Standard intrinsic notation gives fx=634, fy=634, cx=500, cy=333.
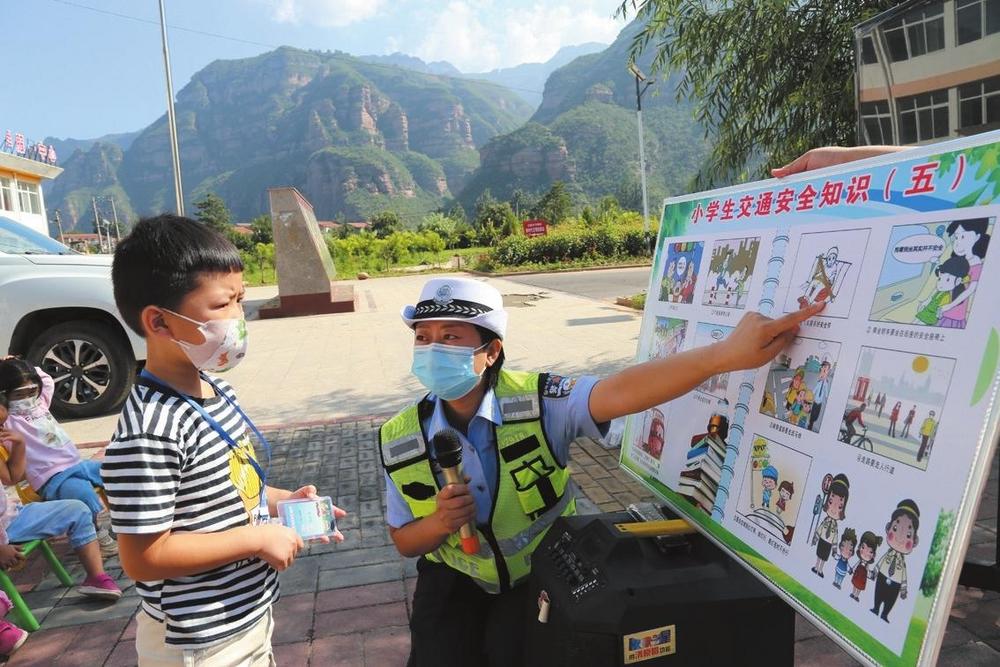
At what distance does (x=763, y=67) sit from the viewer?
4.46 m

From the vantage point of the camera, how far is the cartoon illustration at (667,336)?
200 centimetres

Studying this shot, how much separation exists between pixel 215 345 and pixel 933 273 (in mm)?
1600

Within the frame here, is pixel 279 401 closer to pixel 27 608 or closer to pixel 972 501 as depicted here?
pixel 27 608

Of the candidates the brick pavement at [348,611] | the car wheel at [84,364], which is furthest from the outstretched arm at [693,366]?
the car wheel at [84,364]

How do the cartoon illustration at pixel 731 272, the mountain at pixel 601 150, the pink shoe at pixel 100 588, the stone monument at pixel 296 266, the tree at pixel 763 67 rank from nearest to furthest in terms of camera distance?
the cartoon illustration at pixel 731 272 → the pink shoe at pixel 100 588 → the tree at pixel 763 67 → the stone monument at pixel 296 266 → the mountain at pixel 601 150

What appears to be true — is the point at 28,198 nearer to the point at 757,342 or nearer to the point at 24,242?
the point at 24,242

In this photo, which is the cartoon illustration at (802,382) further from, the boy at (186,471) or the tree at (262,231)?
the tree at (262,231)

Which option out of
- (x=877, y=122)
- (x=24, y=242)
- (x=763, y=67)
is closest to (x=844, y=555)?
(x=877, y=122)

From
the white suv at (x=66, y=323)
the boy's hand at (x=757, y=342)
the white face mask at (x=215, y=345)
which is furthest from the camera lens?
the white suv at (x=66, y=323)

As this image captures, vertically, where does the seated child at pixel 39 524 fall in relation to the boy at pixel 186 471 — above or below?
below

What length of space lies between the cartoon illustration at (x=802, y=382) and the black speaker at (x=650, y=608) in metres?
0.41

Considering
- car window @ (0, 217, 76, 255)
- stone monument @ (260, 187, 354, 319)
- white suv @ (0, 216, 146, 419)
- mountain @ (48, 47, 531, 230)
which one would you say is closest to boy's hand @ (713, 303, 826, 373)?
white suv @ (0, 216, 146, 419)

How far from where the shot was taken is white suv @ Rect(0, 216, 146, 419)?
536 cm

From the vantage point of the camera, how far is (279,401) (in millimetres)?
6691
